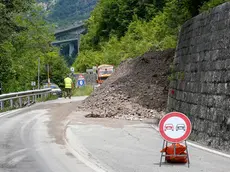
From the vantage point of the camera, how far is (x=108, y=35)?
91.1 metres

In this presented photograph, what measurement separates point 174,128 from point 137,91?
13294mm

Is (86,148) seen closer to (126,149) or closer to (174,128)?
(126,149)

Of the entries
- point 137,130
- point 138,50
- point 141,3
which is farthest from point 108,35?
point 137,130

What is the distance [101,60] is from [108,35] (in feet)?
63.0

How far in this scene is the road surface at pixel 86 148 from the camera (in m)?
10.5

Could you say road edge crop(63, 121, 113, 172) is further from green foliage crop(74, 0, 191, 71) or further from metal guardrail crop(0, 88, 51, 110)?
green foliage crop(74, 0, 191, 71)

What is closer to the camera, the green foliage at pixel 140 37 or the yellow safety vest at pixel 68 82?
the green foliage at pixel 140 37

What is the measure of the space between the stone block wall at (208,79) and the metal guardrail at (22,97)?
12.4 meters

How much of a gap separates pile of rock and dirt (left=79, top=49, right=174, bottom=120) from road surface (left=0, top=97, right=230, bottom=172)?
2.10 m

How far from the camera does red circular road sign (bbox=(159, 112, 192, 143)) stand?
9930 mm

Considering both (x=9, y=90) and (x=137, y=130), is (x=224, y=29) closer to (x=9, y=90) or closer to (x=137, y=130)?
(x=137, y=130)

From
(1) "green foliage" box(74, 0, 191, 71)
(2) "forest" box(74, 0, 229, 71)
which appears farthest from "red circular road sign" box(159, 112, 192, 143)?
(2) "forest" box(74, 0, 229, 71)

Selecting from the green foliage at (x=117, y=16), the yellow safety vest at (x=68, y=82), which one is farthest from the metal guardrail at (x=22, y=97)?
the green foliage at (x=117, y=16)

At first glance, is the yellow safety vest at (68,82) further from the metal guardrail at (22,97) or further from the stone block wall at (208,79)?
the stone block wall at (208,79)
